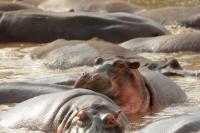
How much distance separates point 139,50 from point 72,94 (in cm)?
524

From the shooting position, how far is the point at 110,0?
52.0 feet

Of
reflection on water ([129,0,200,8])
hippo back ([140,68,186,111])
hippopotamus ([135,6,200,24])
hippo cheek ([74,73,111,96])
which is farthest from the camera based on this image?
reflection on water ([129,0,200,8])

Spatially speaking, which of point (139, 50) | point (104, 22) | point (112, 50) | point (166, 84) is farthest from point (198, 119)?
point (104, 22)

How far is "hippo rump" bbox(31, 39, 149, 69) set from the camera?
32.1 ft

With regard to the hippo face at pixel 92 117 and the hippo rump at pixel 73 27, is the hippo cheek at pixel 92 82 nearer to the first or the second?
the hippo face at pixel 92 117

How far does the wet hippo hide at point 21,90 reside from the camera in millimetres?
6818

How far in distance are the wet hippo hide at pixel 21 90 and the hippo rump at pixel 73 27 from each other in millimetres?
5293

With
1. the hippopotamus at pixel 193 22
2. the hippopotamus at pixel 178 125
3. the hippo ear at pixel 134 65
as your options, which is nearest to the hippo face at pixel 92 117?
the hippopotamus at pixel 178 125

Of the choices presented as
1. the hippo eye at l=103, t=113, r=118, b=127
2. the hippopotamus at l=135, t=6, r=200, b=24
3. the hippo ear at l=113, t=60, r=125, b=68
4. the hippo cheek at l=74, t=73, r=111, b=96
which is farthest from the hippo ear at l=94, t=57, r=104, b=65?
the hippopotamus at l=135, t=6, r=200, b=24

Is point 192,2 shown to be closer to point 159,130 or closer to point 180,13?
point 180,13

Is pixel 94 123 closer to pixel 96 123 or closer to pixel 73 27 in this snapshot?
pixel 96 123

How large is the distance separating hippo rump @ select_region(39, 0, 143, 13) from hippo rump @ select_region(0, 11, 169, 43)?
278cm

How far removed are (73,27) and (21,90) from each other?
5.52 metres

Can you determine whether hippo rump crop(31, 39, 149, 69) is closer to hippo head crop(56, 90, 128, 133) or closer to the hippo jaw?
hippo head crop(56, 90, 128, 133)
